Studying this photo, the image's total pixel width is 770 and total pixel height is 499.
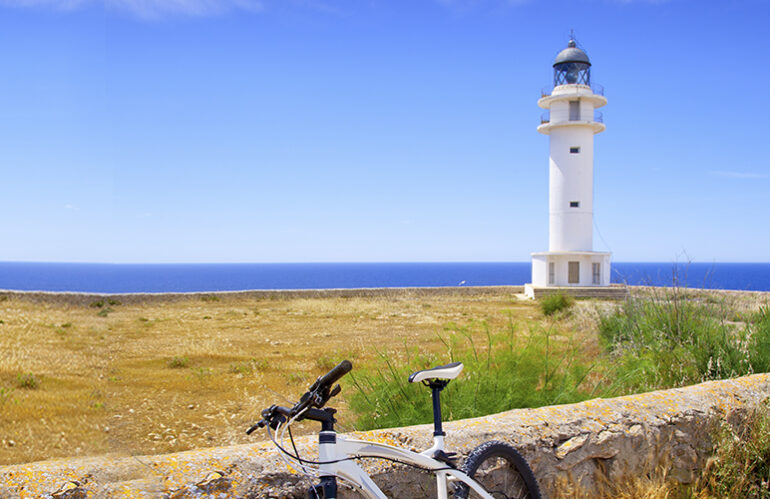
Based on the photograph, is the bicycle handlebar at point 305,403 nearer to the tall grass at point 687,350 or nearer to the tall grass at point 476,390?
the tall grass at point 476,390

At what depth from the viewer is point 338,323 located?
16062 millimetres

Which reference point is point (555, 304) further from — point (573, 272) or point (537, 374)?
point (537, 374)

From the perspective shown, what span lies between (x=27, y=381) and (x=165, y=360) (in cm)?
274

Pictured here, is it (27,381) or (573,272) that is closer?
(27,381)

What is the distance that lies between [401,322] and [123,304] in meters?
11.6

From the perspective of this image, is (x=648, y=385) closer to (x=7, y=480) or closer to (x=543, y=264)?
(x=7, y=480)

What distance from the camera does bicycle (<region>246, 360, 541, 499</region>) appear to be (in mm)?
1667

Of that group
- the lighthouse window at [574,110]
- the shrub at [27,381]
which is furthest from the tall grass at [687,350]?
the lighthouse window at [574,110]

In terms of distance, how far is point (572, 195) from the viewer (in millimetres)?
26328

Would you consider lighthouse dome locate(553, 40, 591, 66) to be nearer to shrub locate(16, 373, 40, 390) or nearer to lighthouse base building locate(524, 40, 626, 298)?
lighthouse base building locate(524, 40, 626, 298)

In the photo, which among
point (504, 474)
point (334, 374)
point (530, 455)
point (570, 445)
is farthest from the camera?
point (570, 445)

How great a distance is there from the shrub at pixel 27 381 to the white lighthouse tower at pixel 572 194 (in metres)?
21.5

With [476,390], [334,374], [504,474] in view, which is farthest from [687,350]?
[334,374]

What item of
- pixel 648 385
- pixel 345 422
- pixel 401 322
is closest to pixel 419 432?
pixel 345 422
